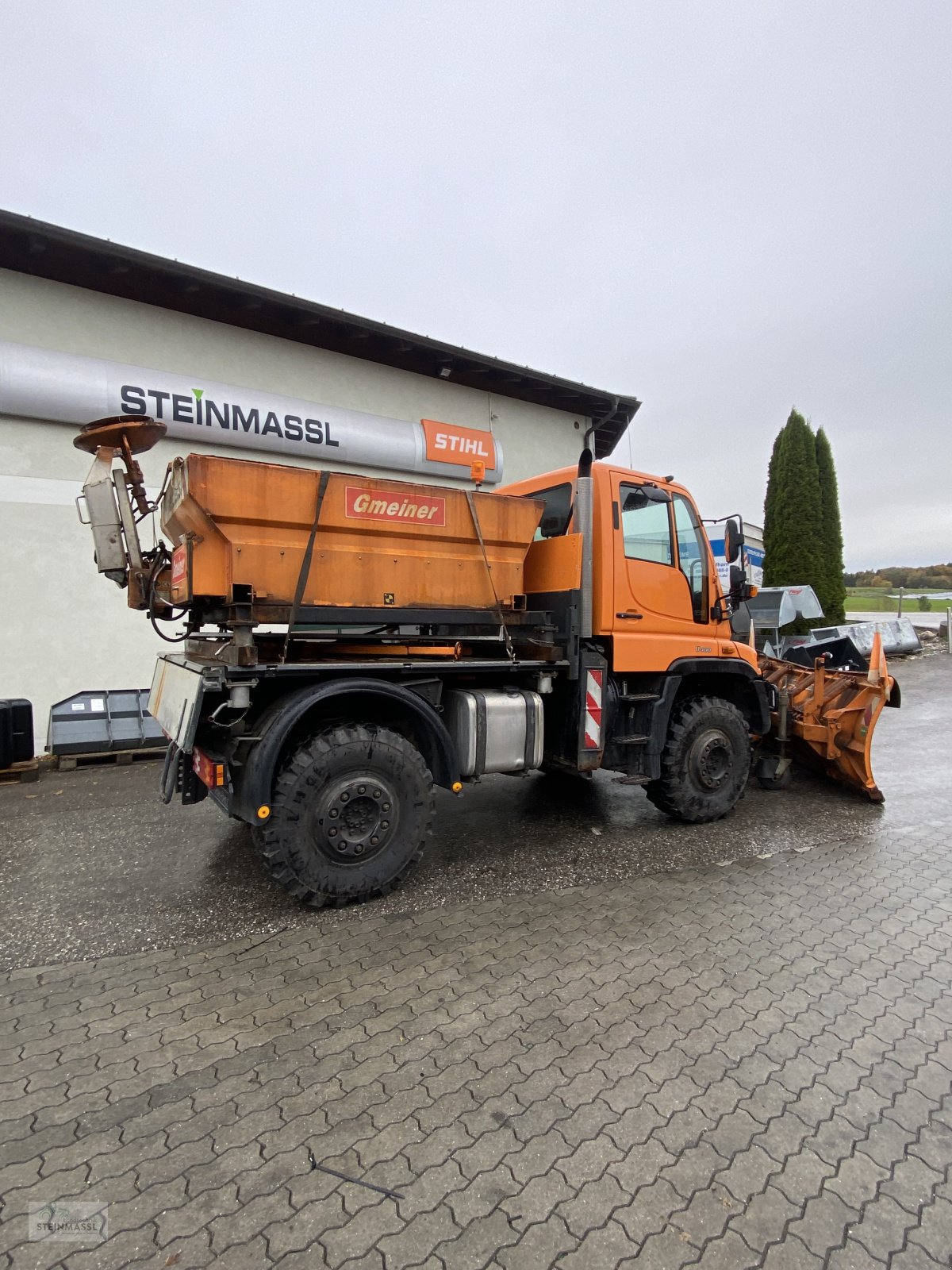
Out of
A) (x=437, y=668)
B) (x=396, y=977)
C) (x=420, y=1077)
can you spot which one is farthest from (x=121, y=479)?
(x=420, y=1077)

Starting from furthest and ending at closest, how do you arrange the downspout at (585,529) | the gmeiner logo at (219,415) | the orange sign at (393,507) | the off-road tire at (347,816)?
the gmeiner logo at (219,415) → the downspout at (585,529) → the orange sign at (393,507) → the off-road tire at (347,816)

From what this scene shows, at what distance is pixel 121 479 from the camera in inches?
154

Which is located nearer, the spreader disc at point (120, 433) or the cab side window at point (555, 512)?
the spreader disc at point (120, 433)

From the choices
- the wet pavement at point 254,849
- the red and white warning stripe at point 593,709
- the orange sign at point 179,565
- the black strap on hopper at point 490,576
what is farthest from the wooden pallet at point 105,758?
the red and white warning stripe at point 593,709

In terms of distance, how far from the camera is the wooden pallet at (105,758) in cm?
636

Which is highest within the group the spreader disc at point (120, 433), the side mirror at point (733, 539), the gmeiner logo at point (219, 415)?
the gmeiner logo at point (219, 415)

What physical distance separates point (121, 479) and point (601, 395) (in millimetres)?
9164

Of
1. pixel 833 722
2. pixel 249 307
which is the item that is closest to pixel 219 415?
pixel 249 307

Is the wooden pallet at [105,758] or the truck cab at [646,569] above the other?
the truck cab at [646,569]

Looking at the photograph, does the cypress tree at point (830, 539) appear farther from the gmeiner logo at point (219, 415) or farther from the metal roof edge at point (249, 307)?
the gmeiner logo at point (219, 415)

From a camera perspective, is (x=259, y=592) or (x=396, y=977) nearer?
(x=396, y=977)

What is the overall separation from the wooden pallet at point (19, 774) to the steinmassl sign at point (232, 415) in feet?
12.9

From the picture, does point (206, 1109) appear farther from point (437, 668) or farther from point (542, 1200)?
point (437, 668)

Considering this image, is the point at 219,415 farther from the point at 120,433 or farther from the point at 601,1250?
the point at 601,1250
